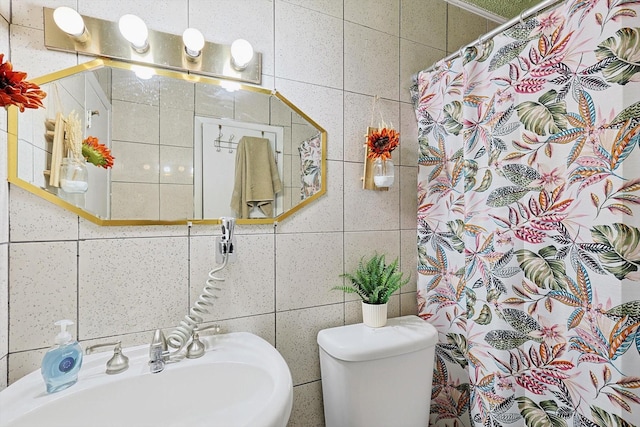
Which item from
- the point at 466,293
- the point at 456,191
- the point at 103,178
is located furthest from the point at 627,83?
the point at 103,178

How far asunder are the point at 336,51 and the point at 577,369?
138 cm

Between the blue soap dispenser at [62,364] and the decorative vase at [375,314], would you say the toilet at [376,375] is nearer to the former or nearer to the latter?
the decorative vase at [375,314]

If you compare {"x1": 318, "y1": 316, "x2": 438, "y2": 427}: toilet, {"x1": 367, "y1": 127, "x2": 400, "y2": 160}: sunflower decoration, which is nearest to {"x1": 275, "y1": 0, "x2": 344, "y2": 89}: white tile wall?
{"x1": 367, "y1": 127, "x2": 400, "y2": 160}: sunflower decoration

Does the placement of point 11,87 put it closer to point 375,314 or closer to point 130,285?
point 130,285

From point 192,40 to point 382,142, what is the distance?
0.78m

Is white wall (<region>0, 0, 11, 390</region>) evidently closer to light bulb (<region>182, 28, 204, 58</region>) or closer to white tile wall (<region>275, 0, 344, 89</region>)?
Answer: light bulb (<region>182, 28, 204, 58</region>)

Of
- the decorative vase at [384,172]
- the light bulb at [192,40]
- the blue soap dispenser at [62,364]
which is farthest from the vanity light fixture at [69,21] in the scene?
the decorative vase at [384,172]

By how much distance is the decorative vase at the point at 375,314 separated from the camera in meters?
1.22

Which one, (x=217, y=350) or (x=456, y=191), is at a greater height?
(x=456, y=191)

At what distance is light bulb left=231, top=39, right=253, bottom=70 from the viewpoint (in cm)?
108

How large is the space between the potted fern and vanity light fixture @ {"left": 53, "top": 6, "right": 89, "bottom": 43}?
1.18 meters

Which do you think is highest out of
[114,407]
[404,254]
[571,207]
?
[571,207]

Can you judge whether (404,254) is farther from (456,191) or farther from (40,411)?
(40,411)

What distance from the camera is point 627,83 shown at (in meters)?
0.78
